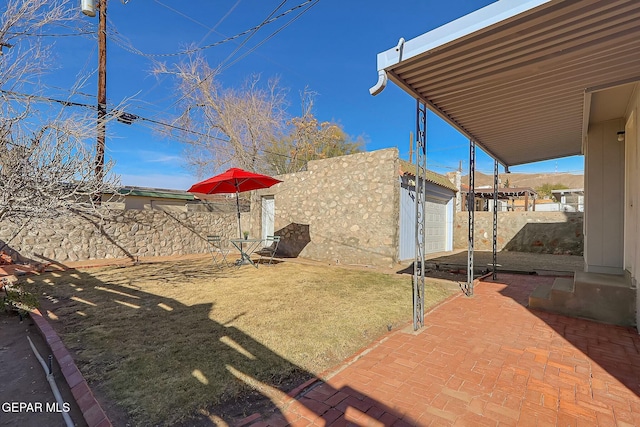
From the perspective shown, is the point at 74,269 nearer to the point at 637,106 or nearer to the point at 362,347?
the point at 362,347

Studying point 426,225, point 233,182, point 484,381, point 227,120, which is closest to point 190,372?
point 484,381

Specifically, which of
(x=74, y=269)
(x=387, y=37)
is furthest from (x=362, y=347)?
(x=387, y=37)

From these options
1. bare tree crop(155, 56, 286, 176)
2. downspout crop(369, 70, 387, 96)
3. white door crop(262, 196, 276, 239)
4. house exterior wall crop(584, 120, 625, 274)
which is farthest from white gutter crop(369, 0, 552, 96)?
bare tree crop(155, 56, 286, 176)

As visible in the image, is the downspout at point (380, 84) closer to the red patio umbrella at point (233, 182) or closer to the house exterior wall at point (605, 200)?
the house exterior wall at point (605, 200)

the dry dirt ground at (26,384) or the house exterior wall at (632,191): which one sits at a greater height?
the house exterior wall at (632,191)

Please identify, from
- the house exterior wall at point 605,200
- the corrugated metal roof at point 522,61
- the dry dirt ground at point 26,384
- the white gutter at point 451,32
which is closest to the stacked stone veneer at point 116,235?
the dry dirt ground at point 26,384

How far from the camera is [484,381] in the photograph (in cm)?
254

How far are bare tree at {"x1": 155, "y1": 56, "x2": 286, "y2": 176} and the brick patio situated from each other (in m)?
16.4

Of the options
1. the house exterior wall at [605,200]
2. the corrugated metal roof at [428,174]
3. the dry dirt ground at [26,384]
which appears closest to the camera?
the dry dirt ground at [26,384]

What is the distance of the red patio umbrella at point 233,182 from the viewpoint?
771 centimetres

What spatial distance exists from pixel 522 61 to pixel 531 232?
42.6 ft

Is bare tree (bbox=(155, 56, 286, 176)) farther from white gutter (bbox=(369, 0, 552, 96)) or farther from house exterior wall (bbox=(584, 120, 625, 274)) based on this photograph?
house exterior wall (bbox=(584, 120, 625, 274))

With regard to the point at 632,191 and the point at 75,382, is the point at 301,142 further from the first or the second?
the point at 75,382

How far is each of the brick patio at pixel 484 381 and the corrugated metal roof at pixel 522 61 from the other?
2912mm
